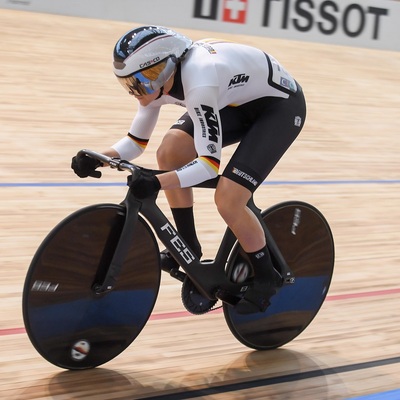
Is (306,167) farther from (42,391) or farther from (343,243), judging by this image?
(42,391)

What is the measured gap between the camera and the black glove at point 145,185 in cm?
256

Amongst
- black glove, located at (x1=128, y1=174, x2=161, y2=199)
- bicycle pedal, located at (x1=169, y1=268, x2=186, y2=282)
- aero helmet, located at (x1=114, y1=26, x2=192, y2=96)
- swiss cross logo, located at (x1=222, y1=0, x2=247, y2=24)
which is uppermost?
aero helmet, located at (x1=114, y1=26, x2=192, y2=96)

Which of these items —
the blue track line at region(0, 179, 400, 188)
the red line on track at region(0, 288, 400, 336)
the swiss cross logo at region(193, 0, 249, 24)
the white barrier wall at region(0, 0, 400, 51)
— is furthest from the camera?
the swiss cross logo at region(193, 0, 249, 24)

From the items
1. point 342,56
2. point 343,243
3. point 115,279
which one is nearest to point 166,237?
point 115,279

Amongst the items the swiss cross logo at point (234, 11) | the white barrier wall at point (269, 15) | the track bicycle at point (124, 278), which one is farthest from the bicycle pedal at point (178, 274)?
the swiss cross logo at point (234, 11)

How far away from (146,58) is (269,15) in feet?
22.7

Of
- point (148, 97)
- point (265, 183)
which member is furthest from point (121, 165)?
point (265, 183)

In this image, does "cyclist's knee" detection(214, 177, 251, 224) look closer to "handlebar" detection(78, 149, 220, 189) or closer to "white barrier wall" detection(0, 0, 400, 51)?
"handlebar" detection(78, 149, 220, 189)

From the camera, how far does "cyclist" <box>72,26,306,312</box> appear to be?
8.62 ft

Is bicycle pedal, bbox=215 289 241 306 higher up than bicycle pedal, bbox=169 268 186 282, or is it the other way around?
bicycle pedal, bbox=169 268 186 282

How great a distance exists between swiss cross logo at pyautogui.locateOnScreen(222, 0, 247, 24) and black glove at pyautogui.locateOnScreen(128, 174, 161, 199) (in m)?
6.76

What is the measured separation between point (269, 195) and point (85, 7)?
396cm

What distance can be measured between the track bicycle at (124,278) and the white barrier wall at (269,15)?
573cm

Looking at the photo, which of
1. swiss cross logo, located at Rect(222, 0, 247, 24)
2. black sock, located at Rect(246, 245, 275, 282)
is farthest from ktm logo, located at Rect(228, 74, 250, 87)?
swiss cross logo, located at Rect(222, 0, 247, 24)
